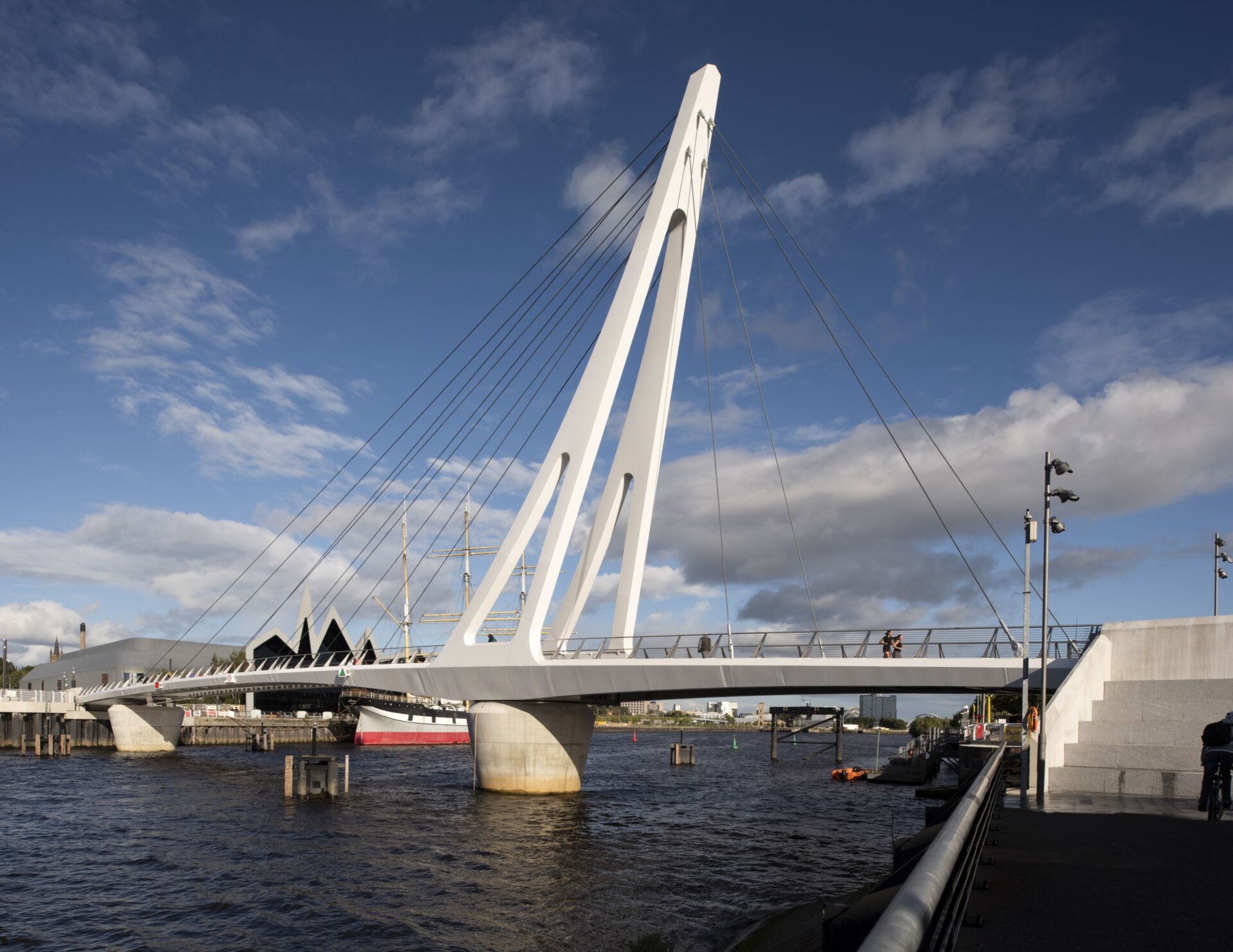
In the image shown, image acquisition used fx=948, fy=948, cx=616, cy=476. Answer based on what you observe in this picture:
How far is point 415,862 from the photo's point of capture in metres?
22.9

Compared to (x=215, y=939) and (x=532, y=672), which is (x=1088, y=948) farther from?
(x=532, y=672)

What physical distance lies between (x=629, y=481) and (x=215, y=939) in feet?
78.8

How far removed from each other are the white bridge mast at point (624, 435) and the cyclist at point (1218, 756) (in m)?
21.8

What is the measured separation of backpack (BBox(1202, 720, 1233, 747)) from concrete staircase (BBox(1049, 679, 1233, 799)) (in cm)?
253

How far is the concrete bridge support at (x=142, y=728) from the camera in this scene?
66.7 m

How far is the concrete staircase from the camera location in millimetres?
14398

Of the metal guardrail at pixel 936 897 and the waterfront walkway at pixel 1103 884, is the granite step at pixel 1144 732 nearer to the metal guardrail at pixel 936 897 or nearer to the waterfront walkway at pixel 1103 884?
the waterfront walkway at pixel 1103 884

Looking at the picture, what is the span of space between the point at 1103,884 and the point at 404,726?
3384 inches

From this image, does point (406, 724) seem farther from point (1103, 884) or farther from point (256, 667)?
point (1103, 884)

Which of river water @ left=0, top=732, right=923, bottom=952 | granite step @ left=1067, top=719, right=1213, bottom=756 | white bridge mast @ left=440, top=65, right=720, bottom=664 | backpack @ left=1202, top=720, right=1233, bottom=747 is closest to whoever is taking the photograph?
backpack @ left=1202, top=720, right=1233, bottom=747

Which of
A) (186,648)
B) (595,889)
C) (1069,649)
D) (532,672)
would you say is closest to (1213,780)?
(595,889)

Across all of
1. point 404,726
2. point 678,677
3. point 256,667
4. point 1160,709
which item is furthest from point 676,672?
point 404,726

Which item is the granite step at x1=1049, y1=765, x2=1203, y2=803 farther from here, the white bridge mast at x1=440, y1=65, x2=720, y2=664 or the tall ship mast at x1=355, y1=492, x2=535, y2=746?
the tall ship mast at x1=355, y1=492, x2=535, y2=746

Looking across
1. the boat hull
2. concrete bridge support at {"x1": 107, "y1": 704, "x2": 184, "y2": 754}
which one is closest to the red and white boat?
the boat hull
